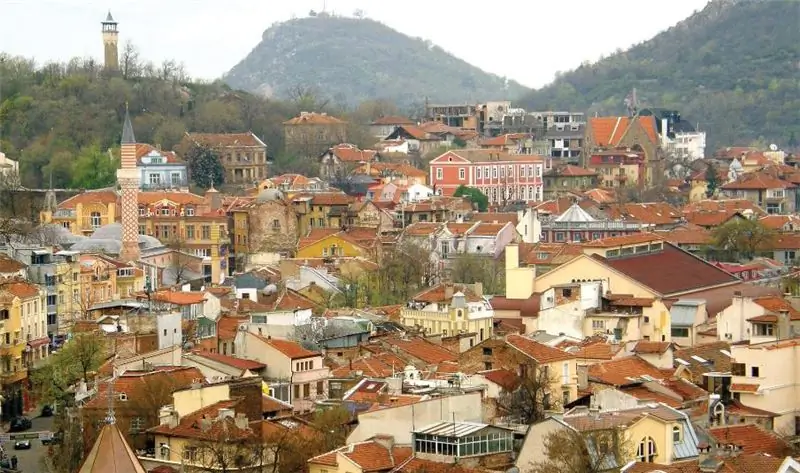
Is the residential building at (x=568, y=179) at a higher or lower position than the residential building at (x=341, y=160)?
lower

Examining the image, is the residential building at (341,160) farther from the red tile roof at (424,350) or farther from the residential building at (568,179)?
the red tile roof at (424,350)

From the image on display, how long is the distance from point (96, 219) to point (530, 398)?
114 feet

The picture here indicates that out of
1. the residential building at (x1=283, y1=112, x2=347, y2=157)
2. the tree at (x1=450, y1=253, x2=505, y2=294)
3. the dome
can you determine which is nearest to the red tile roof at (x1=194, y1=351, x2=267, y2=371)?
the tree at (x1=450, y1=253, x2=505, y2=294)

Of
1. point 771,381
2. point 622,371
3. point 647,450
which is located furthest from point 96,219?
point 647,450

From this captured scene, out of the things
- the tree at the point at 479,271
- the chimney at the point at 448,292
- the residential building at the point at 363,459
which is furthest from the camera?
the tree at the point at 479,271

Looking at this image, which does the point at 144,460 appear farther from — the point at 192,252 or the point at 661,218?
the point at 661,218

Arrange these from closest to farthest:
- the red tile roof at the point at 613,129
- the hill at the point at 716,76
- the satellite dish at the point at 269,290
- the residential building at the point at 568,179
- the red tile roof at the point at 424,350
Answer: the red tile roof at the point at 424,350
the satellite dish at the point at 269,290
the residential building at the point at 568,179
the red tile roof at the point at 613,129
the hill at the point at 716,76

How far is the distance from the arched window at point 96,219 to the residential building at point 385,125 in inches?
1132

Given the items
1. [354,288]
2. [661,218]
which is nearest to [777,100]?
[661,218]

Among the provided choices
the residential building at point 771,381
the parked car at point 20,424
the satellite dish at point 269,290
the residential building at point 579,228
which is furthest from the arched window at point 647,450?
the residential building at point 579,228

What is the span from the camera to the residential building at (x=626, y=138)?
3492 inches

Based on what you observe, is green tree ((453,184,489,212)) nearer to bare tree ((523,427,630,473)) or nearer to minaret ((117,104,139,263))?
minaret ((117,104,139,263))

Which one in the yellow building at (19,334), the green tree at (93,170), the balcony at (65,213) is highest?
the green tree at (93,170)

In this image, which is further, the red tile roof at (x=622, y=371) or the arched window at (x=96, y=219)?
the arched window at (x=96, y=219)
